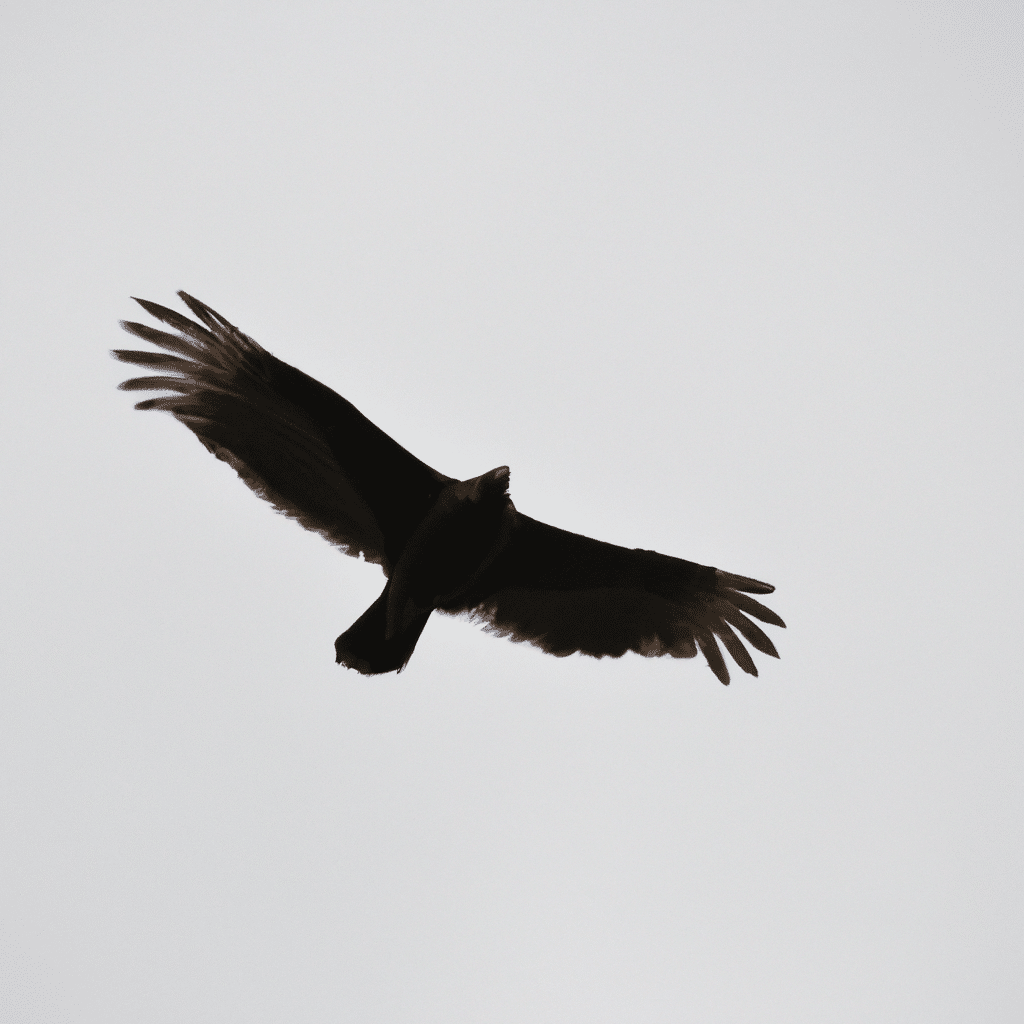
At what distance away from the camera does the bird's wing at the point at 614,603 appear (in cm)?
647

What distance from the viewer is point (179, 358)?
18.4 ft

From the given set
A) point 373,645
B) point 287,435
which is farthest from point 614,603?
point 287,435

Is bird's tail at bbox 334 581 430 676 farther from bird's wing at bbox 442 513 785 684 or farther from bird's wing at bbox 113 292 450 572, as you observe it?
bird's wing at bbox 442 513 785 684

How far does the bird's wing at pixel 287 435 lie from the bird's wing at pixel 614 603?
904mm

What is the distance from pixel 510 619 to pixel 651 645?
1125mm

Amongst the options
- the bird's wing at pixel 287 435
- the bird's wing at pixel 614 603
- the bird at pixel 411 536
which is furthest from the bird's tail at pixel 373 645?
the bird's wing at pixel 614 603

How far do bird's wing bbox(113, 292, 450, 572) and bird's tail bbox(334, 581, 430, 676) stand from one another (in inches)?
16.7

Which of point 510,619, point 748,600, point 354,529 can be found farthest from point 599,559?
point 354,529

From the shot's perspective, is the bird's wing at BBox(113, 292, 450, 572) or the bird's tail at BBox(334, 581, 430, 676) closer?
the bird's wing at BBox(113, 292, 450, 572)

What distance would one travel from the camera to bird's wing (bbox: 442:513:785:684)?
647 centimetres

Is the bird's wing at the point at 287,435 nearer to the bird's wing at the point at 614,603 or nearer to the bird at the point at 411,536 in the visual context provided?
the bird at the point at 411,536

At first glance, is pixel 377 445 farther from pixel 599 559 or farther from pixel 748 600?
pixel 748 600

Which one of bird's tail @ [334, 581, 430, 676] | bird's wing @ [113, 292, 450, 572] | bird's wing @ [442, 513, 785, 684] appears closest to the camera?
bird's wing @ [113, 292, 450, 572]

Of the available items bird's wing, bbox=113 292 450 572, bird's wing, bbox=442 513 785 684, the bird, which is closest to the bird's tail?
the bird
